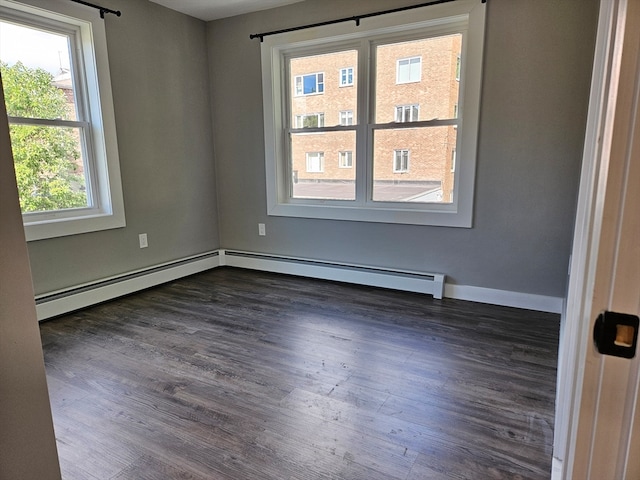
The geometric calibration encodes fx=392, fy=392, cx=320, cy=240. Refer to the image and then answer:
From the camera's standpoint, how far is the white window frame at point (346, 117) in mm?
3568

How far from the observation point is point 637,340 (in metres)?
0.50

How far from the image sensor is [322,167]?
3.81 m

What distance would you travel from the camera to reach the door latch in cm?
50

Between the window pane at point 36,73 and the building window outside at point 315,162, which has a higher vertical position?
the window pane at point 36,73

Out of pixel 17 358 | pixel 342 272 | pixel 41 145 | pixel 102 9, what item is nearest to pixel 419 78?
pixel 342 272

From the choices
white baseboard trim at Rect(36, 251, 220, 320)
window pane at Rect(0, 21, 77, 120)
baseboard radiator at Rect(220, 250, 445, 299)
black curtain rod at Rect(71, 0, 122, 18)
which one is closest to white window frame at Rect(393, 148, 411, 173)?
baseboard radiator at Rect(220, 250, 445, 299)

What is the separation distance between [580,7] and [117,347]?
3704 mm

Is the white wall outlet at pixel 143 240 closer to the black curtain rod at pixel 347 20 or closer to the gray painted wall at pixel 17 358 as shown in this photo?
the black curtain rod at pixel 347 20

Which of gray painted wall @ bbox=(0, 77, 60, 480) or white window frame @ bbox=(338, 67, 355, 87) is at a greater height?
white window frame @ bbox=(338, 67, 355, 87)

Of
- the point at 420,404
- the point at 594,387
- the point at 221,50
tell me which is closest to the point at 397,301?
the point at 420,404

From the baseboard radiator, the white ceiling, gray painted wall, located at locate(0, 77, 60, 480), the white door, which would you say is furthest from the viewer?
the white ceiling

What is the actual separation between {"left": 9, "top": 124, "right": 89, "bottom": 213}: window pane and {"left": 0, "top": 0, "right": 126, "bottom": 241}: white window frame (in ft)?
0.24

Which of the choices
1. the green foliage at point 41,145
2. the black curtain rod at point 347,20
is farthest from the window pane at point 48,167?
the black curtain rod at point 347,20

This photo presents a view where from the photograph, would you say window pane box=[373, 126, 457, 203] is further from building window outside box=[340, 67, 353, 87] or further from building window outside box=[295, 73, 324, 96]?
building window outside box=[295, 73, 324, 96]
